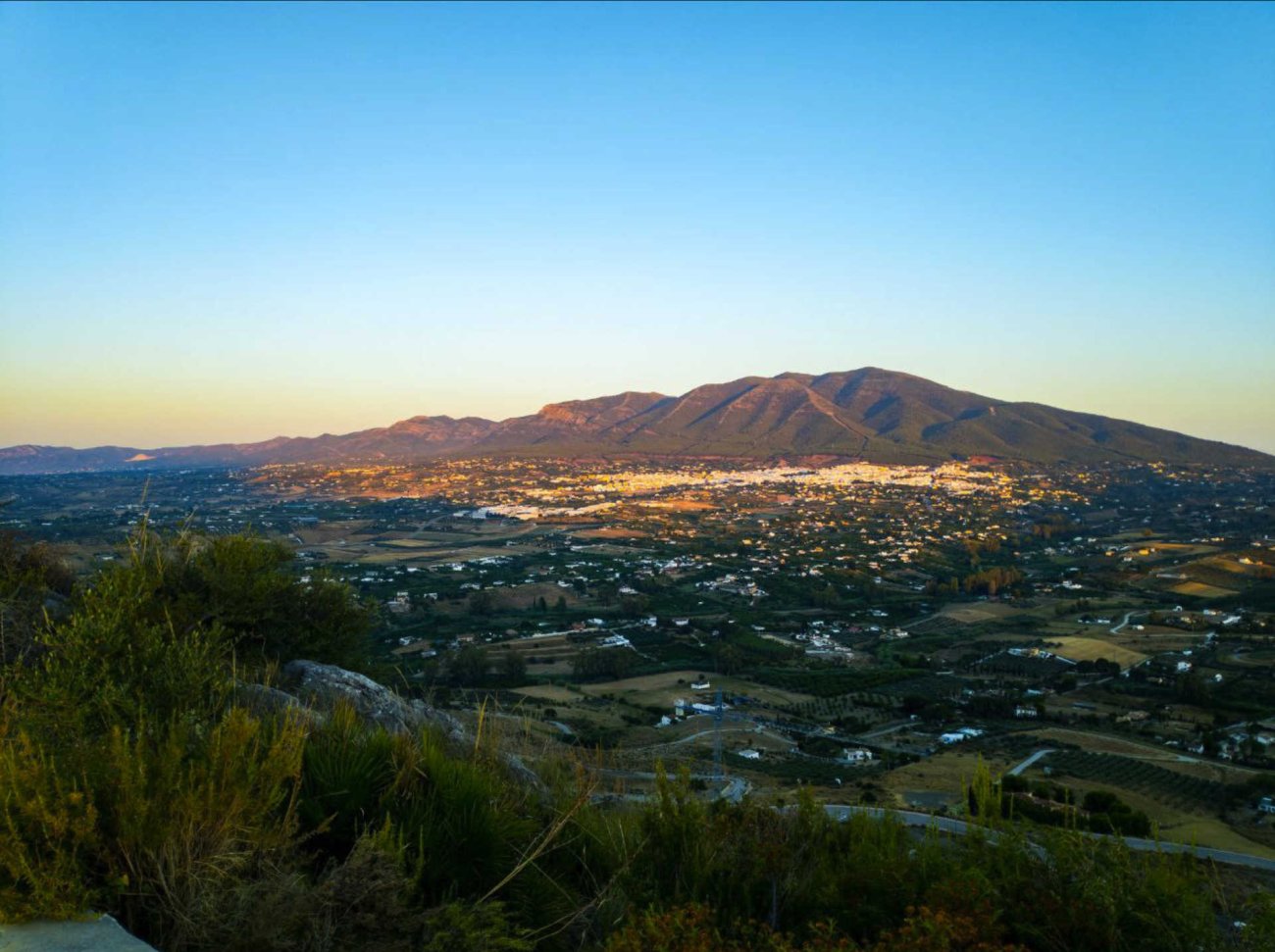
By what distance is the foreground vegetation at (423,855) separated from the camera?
3.62 m

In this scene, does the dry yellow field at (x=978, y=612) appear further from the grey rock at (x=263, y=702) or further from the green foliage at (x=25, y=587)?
the grey rock at (x=263, y=702)

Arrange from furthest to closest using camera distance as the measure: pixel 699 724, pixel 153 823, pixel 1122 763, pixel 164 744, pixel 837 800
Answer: pixel 699 724 → pixel 1122 763 → pixel 837 800 → pixel 164 744 → pixel 153 823

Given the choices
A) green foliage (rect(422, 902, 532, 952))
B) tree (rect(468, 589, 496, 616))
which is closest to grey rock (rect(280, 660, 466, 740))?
green foliage (rect(422, 902, 532, 952))

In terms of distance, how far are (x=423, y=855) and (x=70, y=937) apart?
5.15ft

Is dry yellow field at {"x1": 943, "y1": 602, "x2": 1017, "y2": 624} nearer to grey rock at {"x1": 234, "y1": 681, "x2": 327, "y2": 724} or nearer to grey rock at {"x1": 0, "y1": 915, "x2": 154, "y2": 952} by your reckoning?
grey rock at {"x1": 234, "y1": 681, "x2": 327, "y2": 724}

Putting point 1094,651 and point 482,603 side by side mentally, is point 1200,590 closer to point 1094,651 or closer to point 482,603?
point 1094,651

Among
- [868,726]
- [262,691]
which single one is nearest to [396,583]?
[868,726]

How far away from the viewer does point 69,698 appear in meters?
4.53

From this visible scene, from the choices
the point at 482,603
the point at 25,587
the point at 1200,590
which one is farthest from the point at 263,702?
the point at 1200,590

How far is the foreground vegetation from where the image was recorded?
362 cm

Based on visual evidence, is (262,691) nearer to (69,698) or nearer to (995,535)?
(69,698)

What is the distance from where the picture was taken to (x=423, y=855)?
169 inches

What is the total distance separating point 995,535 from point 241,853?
135m

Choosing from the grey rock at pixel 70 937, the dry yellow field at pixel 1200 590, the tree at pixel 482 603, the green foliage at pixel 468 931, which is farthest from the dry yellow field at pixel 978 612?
the grey rock at pixel 70 937
